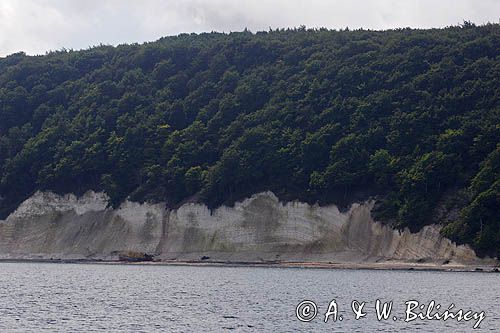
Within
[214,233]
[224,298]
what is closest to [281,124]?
[214,233]

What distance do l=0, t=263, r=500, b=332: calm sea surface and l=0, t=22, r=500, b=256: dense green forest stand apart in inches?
697

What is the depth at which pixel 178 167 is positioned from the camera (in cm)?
12312

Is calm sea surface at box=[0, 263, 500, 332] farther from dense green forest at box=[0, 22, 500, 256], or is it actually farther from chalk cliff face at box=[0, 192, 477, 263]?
dense green forest at box=[0, 22, 500, 256]

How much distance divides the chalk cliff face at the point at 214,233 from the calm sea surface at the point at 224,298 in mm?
9933

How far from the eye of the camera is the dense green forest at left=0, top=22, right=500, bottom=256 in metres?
108

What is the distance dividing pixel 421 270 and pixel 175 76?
206 ft

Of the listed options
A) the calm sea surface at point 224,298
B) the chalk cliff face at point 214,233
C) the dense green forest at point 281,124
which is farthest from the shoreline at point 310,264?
the calm sea surface at point 224,298

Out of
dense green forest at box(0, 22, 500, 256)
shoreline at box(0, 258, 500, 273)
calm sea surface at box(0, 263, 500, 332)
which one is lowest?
calm sea surface at box(0, 263, 500, 332)

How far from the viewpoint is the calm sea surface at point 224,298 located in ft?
162

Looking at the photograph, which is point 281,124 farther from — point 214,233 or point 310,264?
point 310,264

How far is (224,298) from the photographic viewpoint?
63375mm

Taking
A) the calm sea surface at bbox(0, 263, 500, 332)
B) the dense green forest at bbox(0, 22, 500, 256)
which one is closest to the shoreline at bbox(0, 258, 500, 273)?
the dense green forest at bbox(0, 22, 500, 256)

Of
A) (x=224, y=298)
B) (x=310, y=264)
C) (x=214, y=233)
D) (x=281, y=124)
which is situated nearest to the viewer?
(x=224, y=298)

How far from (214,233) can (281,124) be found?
18.7m
